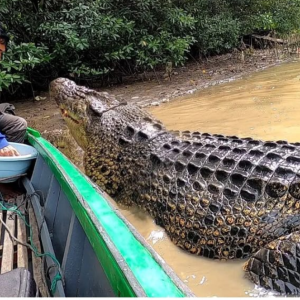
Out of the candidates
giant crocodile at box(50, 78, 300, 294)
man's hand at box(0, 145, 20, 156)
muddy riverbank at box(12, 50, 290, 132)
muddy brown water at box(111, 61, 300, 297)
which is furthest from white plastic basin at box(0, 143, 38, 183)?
muddy riverbank at box(12, 50, 290, 132)

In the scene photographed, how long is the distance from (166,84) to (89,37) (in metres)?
2.14

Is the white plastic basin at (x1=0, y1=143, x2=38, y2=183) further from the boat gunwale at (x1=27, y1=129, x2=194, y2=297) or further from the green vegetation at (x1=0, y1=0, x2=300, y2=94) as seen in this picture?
the green vegetation at (x1=0, y1=0, x2=300, y2=94)

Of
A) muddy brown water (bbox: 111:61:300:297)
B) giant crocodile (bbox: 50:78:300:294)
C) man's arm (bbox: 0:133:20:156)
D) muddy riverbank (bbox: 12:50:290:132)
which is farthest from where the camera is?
muddy riverbank (bbox: 12:50:290:132)

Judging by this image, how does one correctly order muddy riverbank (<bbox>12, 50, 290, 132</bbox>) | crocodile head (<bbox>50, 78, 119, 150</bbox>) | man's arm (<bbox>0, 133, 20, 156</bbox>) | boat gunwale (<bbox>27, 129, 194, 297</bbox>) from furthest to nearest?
muddy riverbank (<bbox>12, 50, 290, 132</bbox>), crocodile head (<bbox>50, 78, 119, 150</bbox>), man's arm (<bbox>0, 133, 20, 156</bbox>), boat gunwale (<bbox>27, 129, 194, 297</bbox>)

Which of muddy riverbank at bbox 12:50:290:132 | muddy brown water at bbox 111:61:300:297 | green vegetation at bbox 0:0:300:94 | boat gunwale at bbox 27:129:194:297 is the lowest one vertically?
muddy brown water at bbox 111:61:300:297

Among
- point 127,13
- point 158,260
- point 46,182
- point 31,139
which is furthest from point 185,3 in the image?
point 158,260

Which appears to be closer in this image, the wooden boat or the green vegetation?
the wooden boat

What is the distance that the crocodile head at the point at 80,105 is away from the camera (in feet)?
13.1

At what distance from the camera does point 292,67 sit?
33.1 feet

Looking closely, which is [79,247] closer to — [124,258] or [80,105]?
[124,258]

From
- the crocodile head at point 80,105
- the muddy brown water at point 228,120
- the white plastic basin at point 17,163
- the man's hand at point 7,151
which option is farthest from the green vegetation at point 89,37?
the man's hand at point 7,151

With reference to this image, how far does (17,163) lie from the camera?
3434 mm

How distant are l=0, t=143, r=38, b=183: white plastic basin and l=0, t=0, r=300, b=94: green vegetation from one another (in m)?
3.10

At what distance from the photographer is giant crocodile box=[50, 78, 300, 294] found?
222cm
